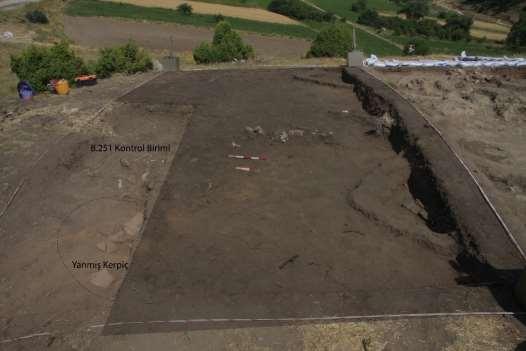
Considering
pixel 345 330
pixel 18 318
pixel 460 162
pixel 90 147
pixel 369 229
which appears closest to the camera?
pixel 345 330

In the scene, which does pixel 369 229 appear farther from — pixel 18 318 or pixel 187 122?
pixel 187 122

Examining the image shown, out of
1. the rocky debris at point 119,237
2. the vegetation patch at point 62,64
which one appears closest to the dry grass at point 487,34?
the vegetation patch at point 62,64

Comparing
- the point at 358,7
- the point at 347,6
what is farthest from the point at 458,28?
the point at 347,6

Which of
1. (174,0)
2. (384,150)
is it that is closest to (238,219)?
(384,150)

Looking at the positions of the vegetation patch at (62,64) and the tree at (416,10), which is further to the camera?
the tree at (416,10)

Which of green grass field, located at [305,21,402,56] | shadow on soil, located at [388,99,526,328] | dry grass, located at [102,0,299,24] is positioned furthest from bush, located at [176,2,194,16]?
shadow on soil, located at [388,99,526,328]

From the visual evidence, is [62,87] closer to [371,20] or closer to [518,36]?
[518,36]

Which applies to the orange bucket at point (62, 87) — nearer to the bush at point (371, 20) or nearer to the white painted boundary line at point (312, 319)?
the white painted boundary line at point (312, 319)

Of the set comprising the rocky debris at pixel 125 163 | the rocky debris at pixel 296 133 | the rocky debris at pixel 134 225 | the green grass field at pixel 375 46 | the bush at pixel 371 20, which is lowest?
the rocky debris at pixel 134 225
